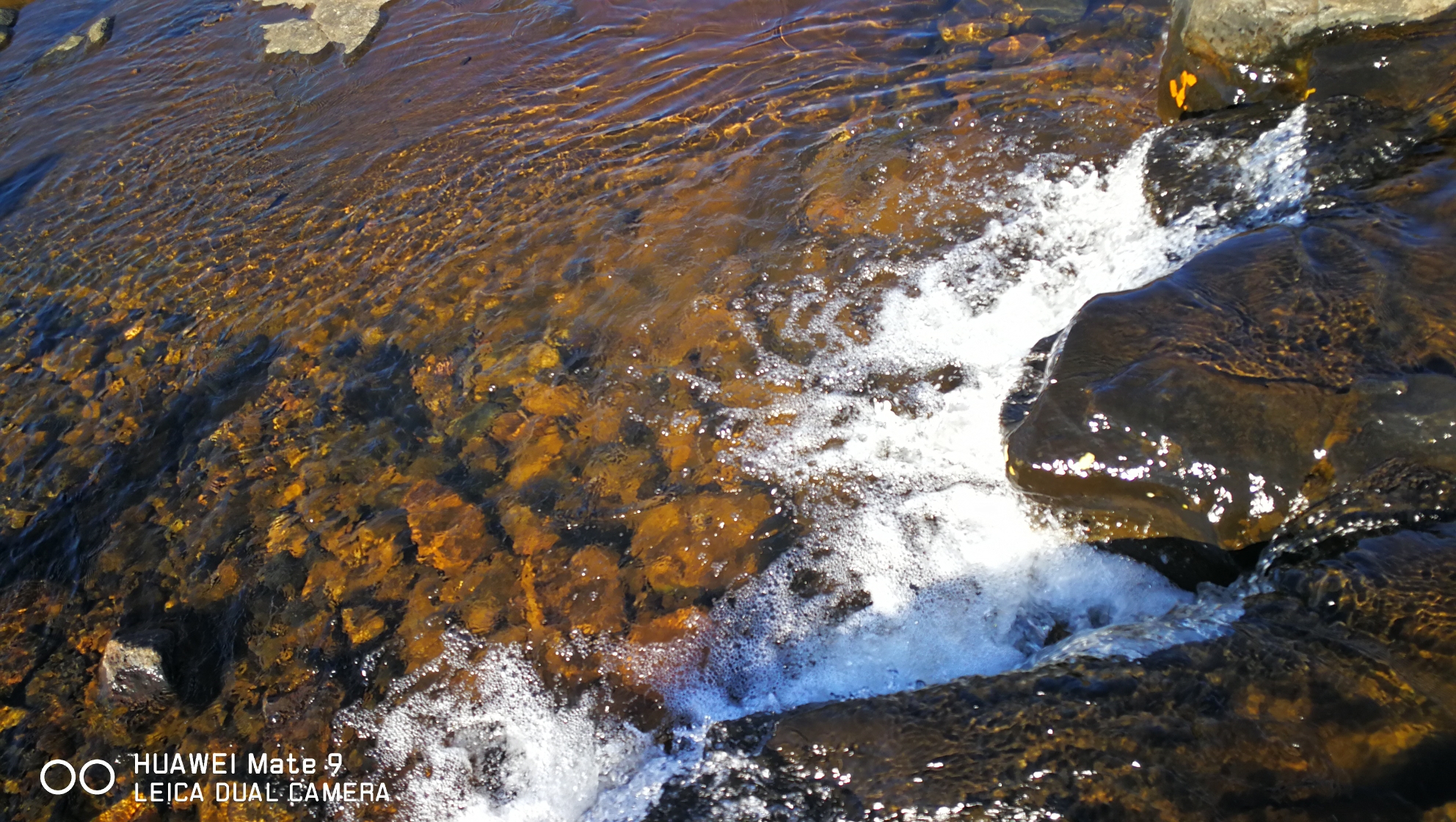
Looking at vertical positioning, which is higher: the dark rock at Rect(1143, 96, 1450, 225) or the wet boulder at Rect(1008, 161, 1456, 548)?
the dark rock at Rect(1143, 96, 1450, 225)

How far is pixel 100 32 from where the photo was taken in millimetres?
8383

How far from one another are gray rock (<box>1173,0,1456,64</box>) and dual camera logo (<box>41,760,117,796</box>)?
6.66 metres

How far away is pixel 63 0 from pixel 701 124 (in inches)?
334

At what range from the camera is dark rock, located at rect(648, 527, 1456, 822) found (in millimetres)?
2143

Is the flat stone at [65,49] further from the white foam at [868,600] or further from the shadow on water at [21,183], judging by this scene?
the white foam at [868,600]

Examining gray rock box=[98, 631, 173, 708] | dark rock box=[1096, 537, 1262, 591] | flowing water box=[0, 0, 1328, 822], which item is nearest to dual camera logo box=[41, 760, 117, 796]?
flowing water box=[0, 0, 1328, 822]

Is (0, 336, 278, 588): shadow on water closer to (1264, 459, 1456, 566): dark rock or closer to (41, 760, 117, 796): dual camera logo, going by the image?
(41, 760, 117, 796): dual camera logo

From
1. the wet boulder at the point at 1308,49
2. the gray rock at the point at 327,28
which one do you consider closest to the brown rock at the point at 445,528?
the wet boulder at the point at 1308,49

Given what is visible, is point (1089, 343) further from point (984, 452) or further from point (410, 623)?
point (410, 623)

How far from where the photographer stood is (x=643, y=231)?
528 cm

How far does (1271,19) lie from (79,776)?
6924mm

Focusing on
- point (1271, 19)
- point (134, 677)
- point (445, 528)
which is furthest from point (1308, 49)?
point (134, 677)

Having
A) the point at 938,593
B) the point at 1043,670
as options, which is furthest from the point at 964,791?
the point at 938,593

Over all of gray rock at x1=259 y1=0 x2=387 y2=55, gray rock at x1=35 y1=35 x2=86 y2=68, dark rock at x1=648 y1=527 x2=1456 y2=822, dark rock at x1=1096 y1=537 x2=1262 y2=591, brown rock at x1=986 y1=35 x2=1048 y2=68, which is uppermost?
gray rock at x1=35 y1=35 x2=86 y2=68
